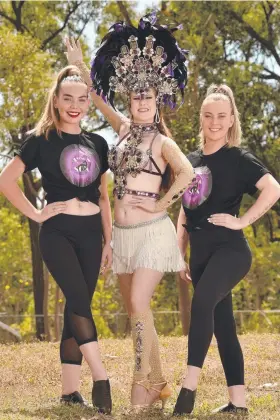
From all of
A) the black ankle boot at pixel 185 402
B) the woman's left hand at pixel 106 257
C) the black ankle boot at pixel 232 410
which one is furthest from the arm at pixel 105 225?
the black ankle boot at pixel 232 410

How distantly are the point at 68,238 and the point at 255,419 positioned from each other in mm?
1773

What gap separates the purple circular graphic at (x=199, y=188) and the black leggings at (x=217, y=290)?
21 centimetres

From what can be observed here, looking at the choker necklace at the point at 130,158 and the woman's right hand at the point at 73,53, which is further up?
the woman's right hand at the point at 73,53

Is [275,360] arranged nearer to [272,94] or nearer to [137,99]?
[137,99]

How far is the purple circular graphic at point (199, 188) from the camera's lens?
6062 millimetres

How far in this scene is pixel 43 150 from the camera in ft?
20.2

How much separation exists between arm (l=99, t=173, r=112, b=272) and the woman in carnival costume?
72 millimetres

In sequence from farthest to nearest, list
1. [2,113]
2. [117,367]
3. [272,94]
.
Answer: [272,94], [2,113], [117,367]

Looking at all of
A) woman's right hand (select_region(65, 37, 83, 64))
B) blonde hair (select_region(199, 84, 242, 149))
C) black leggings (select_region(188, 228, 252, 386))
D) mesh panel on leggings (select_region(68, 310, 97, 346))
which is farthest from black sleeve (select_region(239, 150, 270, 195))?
woman's right hand (select_region(65, 37, 83, 64))

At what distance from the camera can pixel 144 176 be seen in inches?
239

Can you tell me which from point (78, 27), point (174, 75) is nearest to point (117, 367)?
point (174, 75)

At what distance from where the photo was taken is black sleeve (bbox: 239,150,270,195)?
599 cm

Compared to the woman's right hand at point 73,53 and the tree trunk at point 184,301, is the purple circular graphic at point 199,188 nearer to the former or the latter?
the woman's right hand at point 73,53

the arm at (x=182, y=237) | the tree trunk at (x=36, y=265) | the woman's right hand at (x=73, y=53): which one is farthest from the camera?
the tree trunk at (x=36, y=265)
